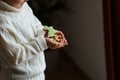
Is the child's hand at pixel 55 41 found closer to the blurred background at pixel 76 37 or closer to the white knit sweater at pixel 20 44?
the white knit sweater at pixel 20 44

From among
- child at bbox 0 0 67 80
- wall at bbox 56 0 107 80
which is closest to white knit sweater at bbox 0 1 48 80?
child at bbox 0 0 67 80

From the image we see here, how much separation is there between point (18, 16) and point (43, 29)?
0.49ft

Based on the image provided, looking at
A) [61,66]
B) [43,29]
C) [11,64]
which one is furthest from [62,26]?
[11,64]

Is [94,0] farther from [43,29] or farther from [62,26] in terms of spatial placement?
[43,29]

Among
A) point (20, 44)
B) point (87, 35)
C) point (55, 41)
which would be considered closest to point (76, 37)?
point (87, 35)

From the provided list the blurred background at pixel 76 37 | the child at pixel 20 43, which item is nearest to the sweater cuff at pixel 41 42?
the child at pixel 20 43

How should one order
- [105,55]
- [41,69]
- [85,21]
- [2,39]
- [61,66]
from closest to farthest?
[2,39] < [41,69] < [105,55] < [85,21] < [61,66]

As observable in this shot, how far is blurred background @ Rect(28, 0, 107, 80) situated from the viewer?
1967 millimetres

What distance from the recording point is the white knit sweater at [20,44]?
981 mm

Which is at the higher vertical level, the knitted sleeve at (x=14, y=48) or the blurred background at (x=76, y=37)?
the knitted sleeve at (x=14, y=48)

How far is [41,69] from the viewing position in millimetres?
1143

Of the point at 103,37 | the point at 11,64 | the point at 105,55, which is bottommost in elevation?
the point at 105,55

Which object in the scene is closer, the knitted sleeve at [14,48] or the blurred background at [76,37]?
the knitted sleeve at [14,48]

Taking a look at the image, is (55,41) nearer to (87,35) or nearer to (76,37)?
(87,35)
